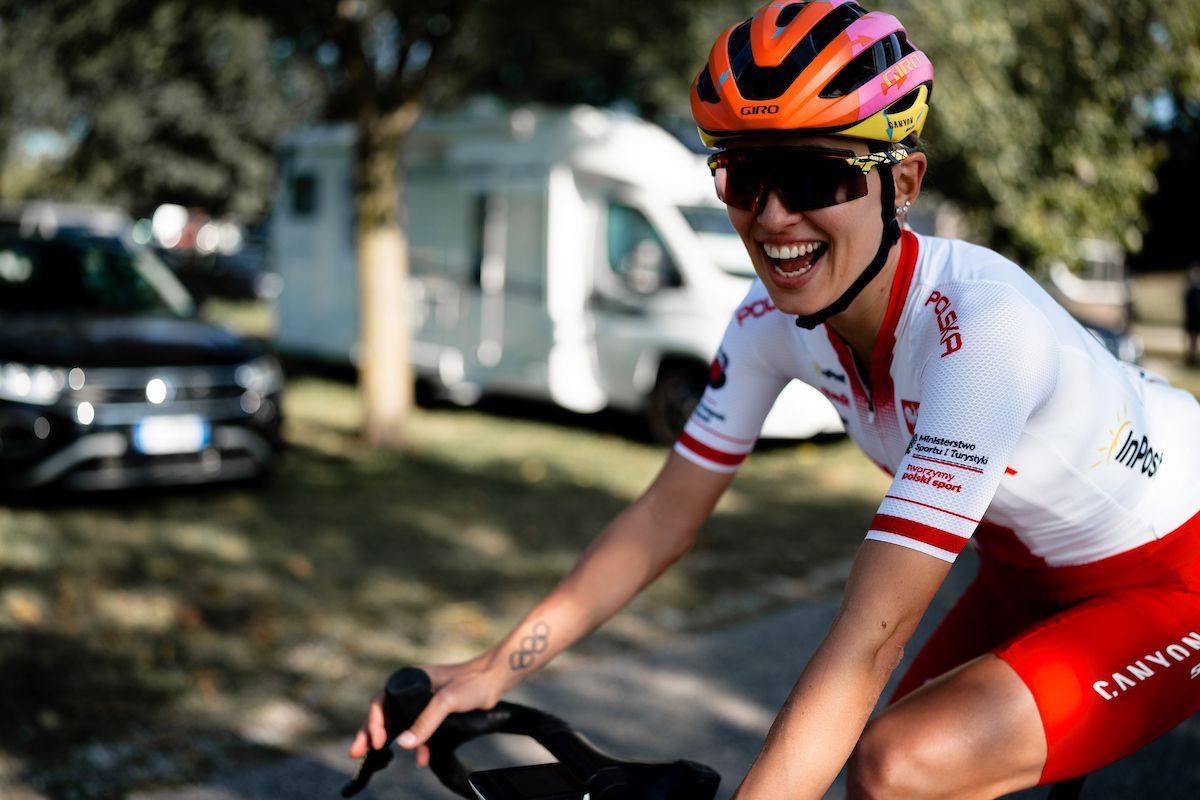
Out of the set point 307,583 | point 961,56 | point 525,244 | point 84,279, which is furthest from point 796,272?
point 525,244

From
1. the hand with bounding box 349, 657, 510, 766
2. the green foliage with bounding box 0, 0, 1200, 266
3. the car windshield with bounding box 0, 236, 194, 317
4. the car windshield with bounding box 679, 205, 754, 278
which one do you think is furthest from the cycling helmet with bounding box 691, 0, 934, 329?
the car windshield with bounding box 679, 205, 754, 278

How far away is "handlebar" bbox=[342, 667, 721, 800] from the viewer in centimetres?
163

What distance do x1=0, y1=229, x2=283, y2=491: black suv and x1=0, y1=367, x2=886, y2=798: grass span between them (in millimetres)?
347

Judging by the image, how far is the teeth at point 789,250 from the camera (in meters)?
1.83

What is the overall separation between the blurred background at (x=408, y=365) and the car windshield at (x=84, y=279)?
3 centimetres

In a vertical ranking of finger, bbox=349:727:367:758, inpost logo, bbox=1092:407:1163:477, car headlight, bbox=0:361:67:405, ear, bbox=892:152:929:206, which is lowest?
car headlight, bbox=0:361:67:405

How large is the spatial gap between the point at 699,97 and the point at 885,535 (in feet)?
2.64

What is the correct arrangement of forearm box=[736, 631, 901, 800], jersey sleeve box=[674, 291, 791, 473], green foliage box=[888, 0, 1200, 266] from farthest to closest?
green foliage box=[888, 0, 1200, 266] < jersey sleeve box=[674, 291, 791, 473] < forearm box=[736, 631, 901, 800]

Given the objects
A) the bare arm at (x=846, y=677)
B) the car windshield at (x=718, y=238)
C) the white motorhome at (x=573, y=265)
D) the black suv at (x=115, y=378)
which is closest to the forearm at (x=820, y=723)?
the bare arm at (x=846, y=677)

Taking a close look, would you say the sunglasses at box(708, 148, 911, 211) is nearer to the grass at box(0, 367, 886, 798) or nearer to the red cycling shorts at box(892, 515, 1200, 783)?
the red cycling shorts at box(892, 515, 1200, 783)

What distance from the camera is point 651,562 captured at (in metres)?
2.28

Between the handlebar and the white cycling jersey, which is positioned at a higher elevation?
the white cycling jersey

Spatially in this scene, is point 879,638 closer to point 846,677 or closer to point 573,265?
point 846,677

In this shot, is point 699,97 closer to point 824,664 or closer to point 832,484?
point 824,664
